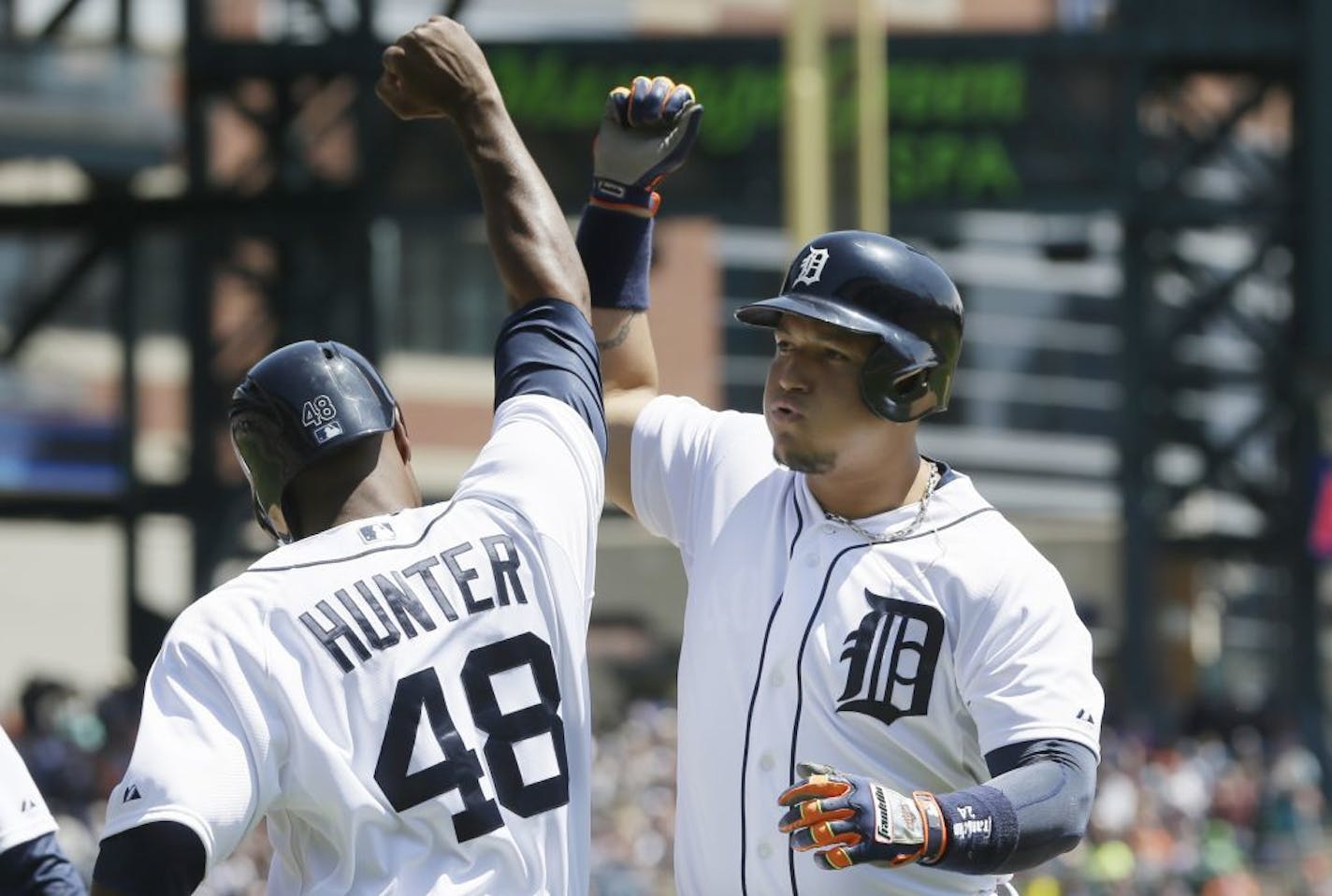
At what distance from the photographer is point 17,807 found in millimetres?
3521

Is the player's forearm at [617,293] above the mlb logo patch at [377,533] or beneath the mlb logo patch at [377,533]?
above

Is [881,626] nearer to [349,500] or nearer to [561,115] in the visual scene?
[349,500]

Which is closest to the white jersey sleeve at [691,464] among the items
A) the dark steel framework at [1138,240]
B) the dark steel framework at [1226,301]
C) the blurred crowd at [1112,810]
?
the blurred crowd at [1112,810]

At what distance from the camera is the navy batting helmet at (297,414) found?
340 centimetres

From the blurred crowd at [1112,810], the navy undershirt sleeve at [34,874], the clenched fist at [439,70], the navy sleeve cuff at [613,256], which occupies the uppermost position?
the clenched fist at [439,70]

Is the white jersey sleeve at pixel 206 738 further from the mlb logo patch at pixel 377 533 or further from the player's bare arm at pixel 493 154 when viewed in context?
the player's bare arm at pixel 493 154

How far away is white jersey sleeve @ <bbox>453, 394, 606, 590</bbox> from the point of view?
3461 mm

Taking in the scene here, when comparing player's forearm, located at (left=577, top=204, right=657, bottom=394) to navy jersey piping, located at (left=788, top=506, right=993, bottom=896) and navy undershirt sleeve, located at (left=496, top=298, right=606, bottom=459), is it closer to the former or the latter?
navy undershirt sleeve, located at (left=496, top=298, right=606, bottom=459)

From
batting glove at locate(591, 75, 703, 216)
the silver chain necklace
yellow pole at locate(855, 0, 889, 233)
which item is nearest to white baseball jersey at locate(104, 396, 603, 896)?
the silver chain necklace

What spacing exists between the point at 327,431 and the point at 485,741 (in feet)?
1.74

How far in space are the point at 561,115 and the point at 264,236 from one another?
242cm

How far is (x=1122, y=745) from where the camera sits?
15383 mm

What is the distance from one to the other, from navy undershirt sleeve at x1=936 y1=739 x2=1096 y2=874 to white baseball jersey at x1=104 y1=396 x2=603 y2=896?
0.61m

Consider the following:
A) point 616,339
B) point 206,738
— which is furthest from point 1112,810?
point 206,738
